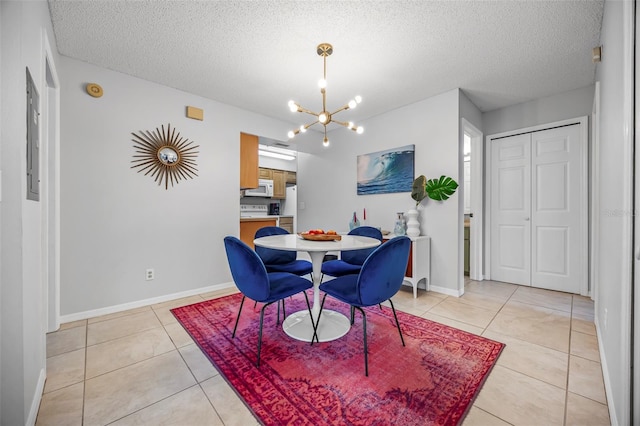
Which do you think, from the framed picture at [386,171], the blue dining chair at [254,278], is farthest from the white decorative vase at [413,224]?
the blue dining chair at [254,278]

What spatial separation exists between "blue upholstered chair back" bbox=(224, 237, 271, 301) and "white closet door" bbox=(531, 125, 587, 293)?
3.70m

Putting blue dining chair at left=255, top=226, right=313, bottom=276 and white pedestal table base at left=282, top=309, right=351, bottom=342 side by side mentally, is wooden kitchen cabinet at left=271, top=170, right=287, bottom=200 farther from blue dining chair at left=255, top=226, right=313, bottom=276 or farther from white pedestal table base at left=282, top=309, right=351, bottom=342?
white pedestal table base at left=282, top=309, right=351, bottom=342

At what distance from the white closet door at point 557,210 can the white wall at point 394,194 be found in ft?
4.28

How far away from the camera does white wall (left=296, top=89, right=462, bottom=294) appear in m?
3.21

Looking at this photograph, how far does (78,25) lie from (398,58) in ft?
8.85

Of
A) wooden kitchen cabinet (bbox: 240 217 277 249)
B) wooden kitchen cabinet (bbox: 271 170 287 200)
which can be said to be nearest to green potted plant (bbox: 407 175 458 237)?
wooden kitchen cabinet (bbox: 240 217 277 249)

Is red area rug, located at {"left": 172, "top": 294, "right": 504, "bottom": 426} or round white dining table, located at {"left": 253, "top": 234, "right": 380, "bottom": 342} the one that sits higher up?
round white dining table, located at {"left": 253, "top": 234, "right": 380, "bottom": 342}

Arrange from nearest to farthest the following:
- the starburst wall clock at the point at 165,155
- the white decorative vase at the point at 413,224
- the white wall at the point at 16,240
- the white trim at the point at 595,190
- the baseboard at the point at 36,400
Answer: the white wall at the point at 16,240
the baseboard at the point at 36,400
the white trim at the point at 595,190
the starburst wall clock at the point at 165,155
the white decorative vase at the point at 413,224

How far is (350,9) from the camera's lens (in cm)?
187

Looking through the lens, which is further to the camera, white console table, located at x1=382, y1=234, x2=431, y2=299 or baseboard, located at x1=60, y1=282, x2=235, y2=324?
white console table, located at x1=382, y1=234, x2=431, y2=299

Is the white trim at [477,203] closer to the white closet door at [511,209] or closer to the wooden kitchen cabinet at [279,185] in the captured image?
the white closet door at [511,209]

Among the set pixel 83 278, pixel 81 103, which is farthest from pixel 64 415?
pixel 81 103

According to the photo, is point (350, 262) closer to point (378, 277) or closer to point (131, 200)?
point (378, 277)

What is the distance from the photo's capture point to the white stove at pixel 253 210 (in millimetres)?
6102
